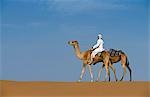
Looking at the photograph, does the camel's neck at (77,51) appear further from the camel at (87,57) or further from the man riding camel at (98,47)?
the man riding camel at (98,47)

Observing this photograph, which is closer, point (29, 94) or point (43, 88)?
point (29, 94)

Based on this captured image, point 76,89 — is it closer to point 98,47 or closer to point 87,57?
point 87,57

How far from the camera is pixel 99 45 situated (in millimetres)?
14641

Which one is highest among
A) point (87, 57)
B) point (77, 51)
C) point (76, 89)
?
point (77, 51)

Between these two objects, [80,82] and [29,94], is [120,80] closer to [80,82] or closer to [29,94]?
[80,82]

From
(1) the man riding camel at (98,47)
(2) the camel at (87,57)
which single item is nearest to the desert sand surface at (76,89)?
(2) the camel at (87,57)

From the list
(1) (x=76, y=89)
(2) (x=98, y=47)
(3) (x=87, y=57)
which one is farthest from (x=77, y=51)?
(1) (x=76, y=89)

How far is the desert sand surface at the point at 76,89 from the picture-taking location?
13.3m

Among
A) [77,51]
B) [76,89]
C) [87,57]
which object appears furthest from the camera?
[77,51]

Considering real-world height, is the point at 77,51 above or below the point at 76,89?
above

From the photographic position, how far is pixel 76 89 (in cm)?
1413

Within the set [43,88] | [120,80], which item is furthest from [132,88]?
[43,88]

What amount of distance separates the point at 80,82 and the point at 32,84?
168 centimetres

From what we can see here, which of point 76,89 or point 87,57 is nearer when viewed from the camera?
point 76,89
